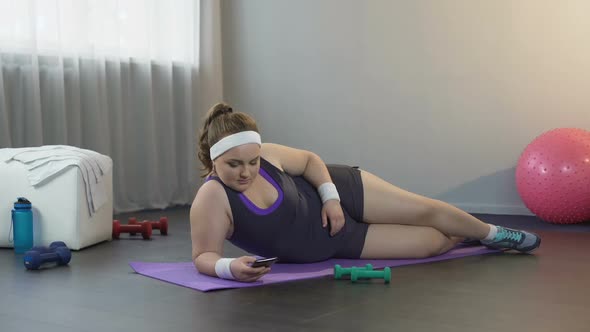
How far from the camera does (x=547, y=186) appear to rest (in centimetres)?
399

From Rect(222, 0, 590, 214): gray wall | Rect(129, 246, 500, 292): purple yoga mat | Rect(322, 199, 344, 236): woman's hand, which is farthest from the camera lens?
Rect(222, 0, 590, 214): gray wall

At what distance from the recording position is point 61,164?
3.20 metres

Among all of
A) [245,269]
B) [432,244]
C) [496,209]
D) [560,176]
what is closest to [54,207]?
A: [245,269]

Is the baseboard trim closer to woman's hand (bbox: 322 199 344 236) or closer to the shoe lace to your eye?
the shoe lace

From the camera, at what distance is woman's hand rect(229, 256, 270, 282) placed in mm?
2260

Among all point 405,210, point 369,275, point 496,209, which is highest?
point 405,210

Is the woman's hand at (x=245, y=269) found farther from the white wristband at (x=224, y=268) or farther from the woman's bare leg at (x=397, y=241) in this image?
the woman's bare leg at (x=397, y=241)

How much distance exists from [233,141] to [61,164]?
3.86ft

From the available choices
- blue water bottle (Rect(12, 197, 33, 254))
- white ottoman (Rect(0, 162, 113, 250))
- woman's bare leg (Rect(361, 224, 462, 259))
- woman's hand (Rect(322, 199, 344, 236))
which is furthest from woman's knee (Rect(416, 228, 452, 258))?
blue water bottle (Rect(12, 197, 33, 254))

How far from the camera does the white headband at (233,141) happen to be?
2365 mm

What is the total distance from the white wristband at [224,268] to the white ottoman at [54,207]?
1.05 m

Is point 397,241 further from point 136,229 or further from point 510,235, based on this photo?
point 136,229

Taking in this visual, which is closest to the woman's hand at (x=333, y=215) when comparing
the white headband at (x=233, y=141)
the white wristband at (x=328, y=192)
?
the white wristband at (x=328, y=192)

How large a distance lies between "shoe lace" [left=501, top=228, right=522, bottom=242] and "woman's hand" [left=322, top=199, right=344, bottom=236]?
75cm
